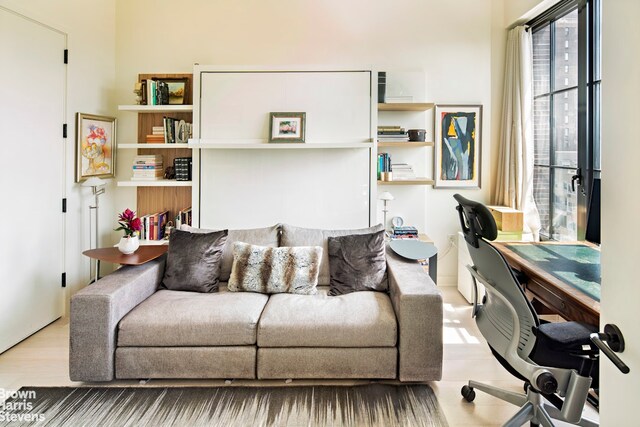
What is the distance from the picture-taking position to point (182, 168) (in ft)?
13.4

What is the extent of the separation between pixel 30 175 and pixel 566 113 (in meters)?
4.32

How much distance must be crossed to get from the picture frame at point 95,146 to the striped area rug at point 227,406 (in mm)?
1989

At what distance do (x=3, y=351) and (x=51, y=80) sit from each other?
2.03m

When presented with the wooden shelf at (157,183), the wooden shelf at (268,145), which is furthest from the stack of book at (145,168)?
the wooden shelf at (268,145)

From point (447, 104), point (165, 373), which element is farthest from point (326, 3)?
point (165, 373)

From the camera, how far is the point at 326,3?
4398 mm

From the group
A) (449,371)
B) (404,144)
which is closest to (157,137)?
(404,144)

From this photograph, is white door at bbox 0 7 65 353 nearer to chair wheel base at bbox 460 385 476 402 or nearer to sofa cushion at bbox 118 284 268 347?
sofa cushion at bbox 118 284 268 347

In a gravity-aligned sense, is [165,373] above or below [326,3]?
below

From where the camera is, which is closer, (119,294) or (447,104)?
(119,294)

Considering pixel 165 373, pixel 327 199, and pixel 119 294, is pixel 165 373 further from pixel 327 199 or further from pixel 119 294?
pixel 327 199

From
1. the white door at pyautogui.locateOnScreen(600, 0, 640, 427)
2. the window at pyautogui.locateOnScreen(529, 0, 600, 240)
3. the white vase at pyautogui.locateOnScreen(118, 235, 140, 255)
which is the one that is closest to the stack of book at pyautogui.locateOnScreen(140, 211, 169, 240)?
the white vase at pyautogui.locateOnScreen(118, 235, 140, 255)

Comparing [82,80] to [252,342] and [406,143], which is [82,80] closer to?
[252,342]

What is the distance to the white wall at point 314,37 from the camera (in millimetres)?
4402
